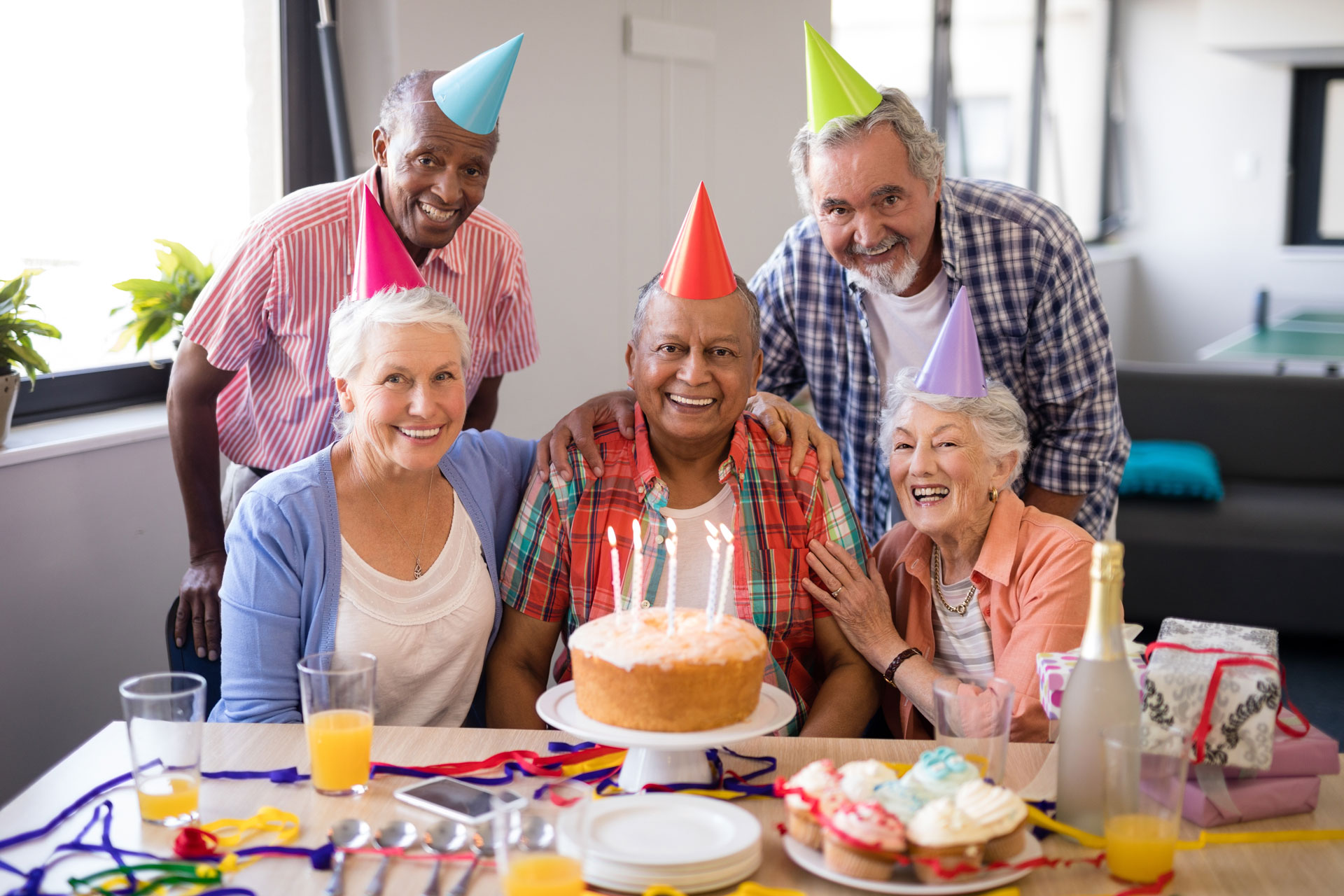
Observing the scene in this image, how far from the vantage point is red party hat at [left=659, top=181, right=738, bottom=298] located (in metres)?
1.84

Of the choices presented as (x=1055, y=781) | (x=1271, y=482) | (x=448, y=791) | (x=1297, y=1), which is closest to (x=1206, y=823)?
(x=1055, y=781)

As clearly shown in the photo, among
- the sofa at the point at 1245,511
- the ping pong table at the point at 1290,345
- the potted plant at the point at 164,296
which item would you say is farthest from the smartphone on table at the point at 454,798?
the ping pong table at the point at 1290,345

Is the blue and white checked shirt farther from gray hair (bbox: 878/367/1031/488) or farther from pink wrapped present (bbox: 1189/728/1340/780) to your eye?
pink wrapped present (bbox: 1189/728/1340/780)

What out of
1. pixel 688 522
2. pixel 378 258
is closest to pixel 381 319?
pixel 378 258

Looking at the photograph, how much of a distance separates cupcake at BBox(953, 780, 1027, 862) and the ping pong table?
4.31m

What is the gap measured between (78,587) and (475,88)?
1.37 meters

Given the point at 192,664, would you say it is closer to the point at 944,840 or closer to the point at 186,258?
the point at 186,258

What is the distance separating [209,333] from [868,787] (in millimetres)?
1539

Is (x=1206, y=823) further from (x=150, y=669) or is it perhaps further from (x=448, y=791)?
(x=150, y=669)

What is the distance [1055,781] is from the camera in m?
1.40

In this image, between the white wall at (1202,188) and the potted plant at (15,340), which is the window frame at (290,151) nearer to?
the potted plant at (15,340)

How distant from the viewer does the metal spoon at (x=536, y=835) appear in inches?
43.9

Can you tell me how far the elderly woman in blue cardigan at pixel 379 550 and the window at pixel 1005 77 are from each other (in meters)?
4.15

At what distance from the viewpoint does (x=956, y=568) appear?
1.95m
